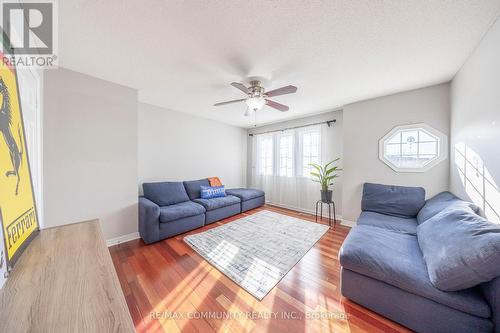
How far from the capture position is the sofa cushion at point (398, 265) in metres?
1.10

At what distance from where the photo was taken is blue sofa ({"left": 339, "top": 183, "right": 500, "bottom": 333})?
1045 millimetres

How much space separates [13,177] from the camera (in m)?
0.83

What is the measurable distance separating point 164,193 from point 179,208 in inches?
20.8

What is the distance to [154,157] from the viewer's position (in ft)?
11.2

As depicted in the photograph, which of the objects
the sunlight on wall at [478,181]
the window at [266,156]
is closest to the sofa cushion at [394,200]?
the sunlight on wall at [478,181]

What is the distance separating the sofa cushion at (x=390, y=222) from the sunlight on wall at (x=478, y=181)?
609mm

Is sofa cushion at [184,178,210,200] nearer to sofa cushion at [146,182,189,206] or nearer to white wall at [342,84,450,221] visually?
sofa cushion at [146,182,189,206]

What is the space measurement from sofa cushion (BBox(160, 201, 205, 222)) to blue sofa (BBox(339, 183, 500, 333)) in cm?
232

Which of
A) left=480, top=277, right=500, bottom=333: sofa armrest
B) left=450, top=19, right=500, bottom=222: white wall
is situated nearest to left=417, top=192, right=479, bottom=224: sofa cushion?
left=450, top=19, right=500, bottom=222: white wall

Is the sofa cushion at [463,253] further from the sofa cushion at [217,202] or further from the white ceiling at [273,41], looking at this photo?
the sofa cushion at [217,202]

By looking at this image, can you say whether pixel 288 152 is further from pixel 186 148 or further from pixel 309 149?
pixel 186 148

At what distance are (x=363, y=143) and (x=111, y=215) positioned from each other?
14.1 feet

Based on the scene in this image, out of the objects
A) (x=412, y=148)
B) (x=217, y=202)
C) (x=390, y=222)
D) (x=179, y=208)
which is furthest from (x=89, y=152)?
(x=412, y=148)

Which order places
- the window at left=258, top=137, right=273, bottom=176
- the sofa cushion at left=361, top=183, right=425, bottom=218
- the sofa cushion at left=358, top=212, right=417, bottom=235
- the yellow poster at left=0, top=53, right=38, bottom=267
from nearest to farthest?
the yellow poster at left=0, top=53, right=38, bottom=267
the sofa cushion at left=358, top=212, right=417, bottom=235
the sofa cushion at left=361, top=183, right=425, bottom=218
the window at left=258, top=137, right=273, bottom=176
